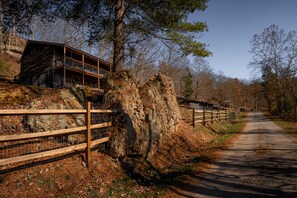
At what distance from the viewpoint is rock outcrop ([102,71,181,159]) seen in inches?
271

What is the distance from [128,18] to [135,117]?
21.8ft

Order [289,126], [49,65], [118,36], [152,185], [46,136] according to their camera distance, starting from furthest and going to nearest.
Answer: [49,65]
[289,126]
[118,36]
[152,185]
[46,136]

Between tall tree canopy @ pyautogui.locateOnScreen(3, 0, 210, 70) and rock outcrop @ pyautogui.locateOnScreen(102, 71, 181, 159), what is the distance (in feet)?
9.11

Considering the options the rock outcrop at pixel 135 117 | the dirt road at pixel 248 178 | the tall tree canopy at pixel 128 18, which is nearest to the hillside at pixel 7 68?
the tall tree canopy at pixel 128 18

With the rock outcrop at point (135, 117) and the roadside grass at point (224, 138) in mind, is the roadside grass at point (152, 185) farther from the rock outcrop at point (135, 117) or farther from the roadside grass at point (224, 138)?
the roadside grass at point (224, 138)

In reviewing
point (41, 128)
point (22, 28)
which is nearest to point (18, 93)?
point (41, 128)

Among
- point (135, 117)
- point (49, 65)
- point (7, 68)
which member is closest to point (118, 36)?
point (135, 117)

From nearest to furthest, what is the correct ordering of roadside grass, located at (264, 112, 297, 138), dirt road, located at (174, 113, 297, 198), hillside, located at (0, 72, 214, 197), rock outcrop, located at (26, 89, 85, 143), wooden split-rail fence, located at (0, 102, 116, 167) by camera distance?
1. wooden split-rail fence, located at (0, 102, 116, 167)
2. hillside, located at (0, 72, 214, 197)
3. dirt road, located at (174, 113, 297, 198)
4. rock outcrop, located at (26, 89, 85, 143)
5. roadside grass, located at (264, 112, 297, 138)

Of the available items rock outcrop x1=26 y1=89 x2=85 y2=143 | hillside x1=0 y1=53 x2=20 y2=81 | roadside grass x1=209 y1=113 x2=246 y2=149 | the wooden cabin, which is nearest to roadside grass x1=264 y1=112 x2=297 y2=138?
roadside grass x1=209 y1=113 x2=246 y2=149

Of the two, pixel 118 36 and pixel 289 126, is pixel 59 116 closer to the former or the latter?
pixel 118 36

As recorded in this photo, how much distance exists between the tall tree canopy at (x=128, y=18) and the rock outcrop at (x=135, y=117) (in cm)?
278

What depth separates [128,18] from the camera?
11.8m

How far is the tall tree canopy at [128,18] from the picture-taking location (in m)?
10.3

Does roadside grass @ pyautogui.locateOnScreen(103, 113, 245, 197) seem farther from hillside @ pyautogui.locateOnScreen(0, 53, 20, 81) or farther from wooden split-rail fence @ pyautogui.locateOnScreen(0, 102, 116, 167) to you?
hillside @ pyautogui.locateOnScreen(0, 53, 20, 81)
